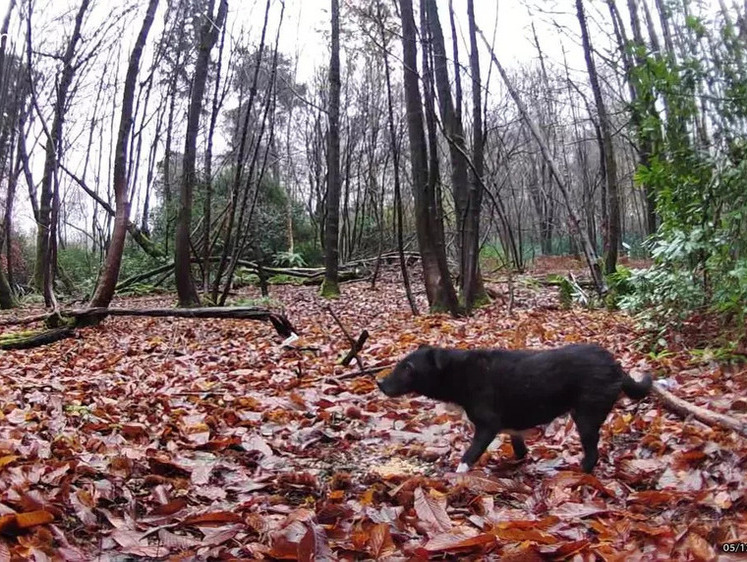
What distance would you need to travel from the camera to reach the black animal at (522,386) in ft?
13.0

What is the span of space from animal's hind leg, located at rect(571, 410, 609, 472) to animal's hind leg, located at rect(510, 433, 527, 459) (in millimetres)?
487

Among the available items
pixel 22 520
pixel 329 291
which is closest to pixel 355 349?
pixel 22 520

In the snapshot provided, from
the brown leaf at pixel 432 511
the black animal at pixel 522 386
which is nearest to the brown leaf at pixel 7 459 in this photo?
the brown leaf at pixel 432 511

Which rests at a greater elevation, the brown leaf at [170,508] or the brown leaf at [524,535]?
the brown leaf at [170,508]

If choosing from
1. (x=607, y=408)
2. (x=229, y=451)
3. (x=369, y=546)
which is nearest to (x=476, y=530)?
(x=369, y=546)

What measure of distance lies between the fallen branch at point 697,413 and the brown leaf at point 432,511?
73.8 inches

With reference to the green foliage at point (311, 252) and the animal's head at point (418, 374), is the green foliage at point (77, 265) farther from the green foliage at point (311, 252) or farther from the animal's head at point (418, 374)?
the animal's head at point (418, 374)

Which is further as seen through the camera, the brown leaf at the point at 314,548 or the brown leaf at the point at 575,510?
the brown leaf at the point at 575,510

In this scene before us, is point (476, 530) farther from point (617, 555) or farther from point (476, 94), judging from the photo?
point (476, 94)

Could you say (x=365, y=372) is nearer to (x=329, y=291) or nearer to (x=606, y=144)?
(x=606, y=144)

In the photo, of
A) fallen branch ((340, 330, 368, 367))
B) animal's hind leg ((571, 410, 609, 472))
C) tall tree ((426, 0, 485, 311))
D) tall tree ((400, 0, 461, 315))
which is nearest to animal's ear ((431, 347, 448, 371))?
animal's hind leg ((571, 410, 609, 472))

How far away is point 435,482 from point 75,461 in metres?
2.09

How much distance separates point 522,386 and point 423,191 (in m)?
8.28

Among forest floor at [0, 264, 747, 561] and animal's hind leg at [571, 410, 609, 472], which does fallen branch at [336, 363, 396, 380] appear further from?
animal's hind leg at [571, 410, 609, 472]
